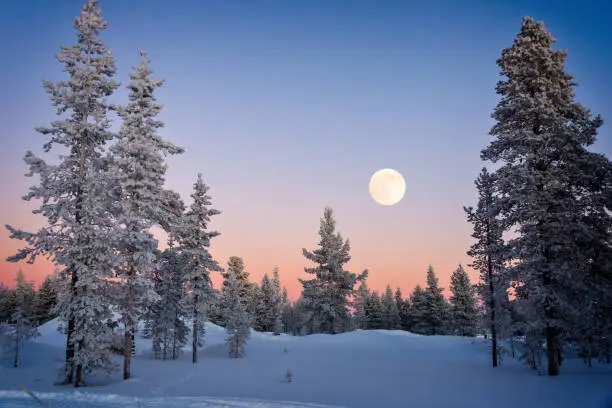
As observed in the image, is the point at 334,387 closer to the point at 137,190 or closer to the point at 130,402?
the point at 130,402

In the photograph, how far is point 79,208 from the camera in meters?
18.2

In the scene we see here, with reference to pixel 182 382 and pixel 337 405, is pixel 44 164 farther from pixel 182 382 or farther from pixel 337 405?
pixel 337 405

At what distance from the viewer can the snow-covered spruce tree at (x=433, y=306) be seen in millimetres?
59312

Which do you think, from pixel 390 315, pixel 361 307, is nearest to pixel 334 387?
pixel 390 315

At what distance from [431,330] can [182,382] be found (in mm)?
52650

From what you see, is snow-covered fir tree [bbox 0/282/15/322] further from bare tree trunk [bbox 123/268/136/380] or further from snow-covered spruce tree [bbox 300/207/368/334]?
bare tree trunk [bbox 123/268/136/380]

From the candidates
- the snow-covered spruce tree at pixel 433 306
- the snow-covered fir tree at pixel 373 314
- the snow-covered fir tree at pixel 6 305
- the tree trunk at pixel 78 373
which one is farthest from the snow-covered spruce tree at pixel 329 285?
the snow-covered fir tree at pixel 6 305

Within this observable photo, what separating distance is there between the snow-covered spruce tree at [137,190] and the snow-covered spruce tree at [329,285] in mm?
27172

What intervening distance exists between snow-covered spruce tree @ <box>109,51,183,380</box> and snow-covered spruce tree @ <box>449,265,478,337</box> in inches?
1893

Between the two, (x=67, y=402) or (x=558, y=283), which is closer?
(x=67, y=402)

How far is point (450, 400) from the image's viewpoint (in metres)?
13.9

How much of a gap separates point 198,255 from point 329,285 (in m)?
20.0

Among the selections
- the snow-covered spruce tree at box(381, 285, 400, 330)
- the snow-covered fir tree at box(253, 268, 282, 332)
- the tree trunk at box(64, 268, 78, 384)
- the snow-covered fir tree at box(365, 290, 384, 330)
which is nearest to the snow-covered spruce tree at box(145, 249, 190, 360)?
the tree trunk at box(64, 268, 78, 384)

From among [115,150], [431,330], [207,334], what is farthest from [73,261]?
[431,330]
